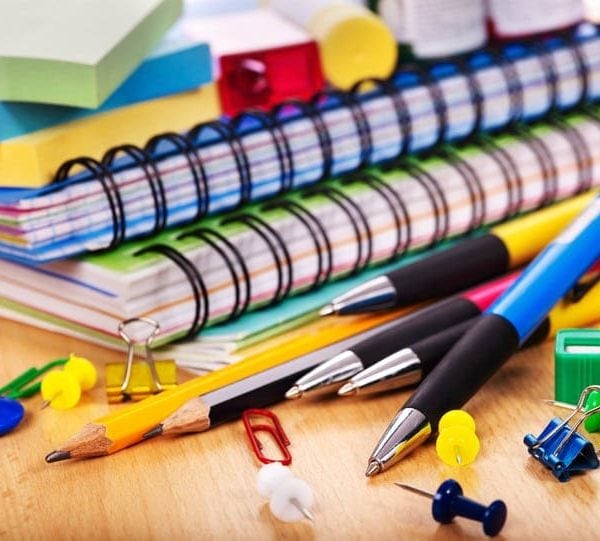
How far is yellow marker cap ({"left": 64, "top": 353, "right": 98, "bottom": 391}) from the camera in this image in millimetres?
862

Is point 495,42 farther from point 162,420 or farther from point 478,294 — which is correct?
point 162,420

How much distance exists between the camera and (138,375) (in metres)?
0.86

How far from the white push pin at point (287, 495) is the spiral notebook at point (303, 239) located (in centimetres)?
20

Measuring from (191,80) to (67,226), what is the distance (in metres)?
0.20

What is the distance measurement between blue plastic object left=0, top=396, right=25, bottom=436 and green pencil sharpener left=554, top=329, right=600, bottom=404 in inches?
12.7

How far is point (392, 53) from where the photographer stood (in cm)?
116

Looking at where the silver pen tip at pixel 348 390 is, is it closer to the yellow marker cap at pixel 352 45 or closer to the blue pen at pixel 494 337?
the blue pen at pixel 494 337

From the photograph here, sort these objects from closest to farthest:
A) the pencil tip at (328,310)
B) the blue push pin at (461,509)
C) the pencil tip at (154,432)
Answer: the blue push pin at (461,509), the pencil tip at (154,432), the pencil tip at (328,310)

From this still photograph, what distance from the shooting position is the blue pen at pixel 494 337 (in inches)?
29.9

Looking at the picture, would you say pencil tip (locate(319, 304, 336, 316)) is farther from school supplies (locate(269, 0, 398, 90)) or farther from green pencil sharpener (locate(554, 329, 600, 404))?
school supplies (locate(269, 0, 398, 90))

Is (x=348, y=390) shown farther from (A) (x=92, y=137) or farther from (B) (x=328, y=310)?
(A) (x=92, y=137)

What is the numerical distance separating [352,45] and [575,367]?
16.8 inches

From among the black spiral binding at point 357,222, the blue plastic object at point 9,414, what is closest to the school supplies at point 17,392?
the blue plastic object at point 9,414

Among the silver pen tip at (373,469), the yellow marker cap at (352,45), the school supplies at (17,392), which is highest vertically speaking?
the yellow marker cap at (352,45)
